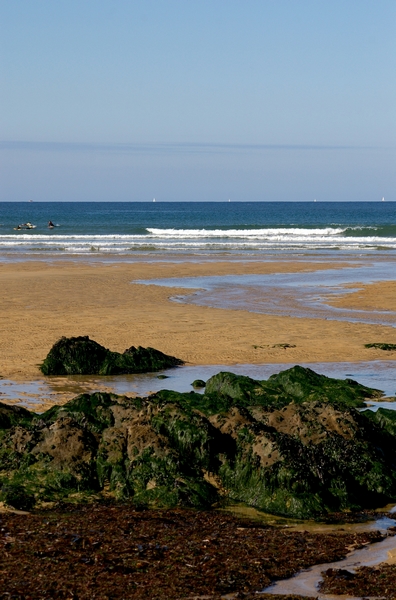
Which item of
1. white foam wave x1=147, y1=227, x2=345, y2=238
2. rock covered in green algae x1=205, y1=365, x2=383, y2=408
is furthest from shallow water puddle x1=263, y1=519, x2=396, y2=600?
white foam wave x1=147, y1=227, x2=345, y2=238

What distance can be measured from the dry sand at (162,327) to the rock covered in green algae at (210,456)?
162 inches

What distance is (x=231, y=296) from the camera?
71.4 feet

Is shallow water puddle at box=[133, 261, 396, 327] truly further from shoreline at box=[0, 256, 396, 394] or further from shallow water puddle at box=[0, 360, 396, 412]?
shallow water puddle at box=[0, 360, 396, 412]

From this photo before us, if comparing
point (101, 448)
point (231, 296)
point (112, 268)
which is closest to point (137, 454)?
point (101, 448)

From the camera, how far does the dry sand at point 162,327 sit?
13.7 meters

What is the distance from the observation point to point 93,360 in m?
12.4

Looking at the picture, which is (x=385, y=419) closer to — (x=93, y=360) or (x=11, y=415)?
(x=11, y=415)

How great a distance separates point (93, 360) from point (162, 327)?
4026 mm

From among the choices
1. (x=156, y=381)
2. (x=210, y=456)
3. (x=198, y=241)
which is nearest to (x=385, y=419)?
(x=210, y=456)

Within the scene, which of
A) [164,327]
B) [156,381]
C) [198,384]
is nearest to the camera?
[198,384]

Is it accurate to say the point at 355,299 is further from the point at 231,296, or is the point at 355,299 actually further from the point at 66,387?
the point at 66,387

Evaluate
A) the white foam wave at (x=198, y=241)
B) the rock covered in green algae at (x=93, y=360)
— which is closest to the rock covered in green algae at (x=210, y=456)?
the rock covered in green algae at (x=93, y=360)

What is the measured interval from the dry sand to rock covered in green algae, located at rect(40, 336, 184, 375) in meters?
0.35

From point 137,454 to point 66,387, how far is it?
393 centimetres
